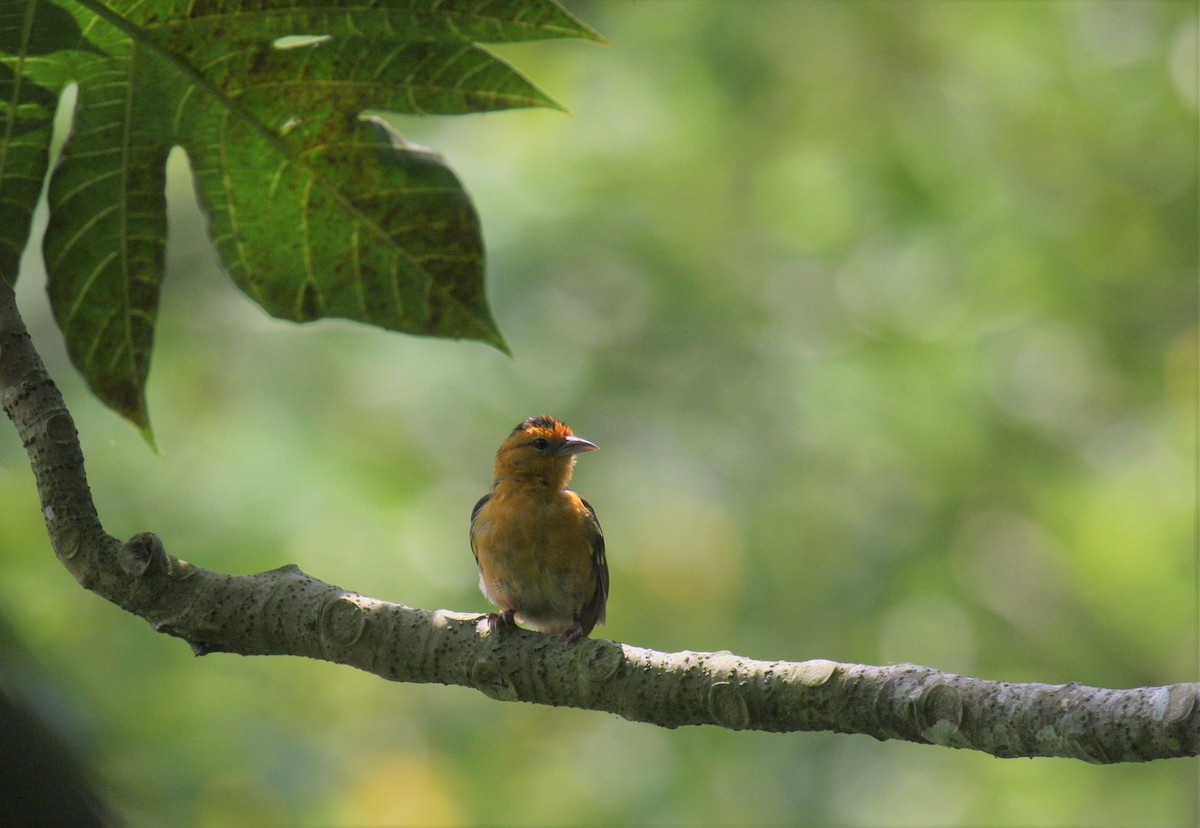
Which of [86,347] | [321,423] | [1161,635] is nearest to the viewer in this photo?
[86,347]

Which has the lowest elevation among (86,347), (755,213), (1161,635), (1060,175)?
(86,347)

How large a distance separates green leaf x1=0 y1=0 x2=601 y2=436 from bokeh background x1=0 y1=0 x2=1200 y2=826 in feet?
13.5

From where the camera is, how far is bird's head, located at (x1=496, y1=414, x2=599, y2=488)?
5.05 meters

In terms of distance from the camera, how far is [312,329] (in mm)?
8594

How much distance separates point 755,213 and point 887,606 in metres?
3.78

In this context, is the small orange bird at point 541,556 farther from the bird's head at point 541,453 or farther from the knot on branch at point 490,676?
the knot on branch at point 490,676

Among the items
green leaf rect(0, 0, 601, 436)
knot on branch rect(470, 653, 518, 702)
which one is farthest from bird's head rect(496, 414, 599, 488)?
knot on branch rect(470, 653, 518, 702)

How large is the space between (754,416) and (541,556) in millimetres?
4732

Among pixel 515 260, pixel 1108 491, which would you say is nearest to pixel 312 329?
pixel 515 260

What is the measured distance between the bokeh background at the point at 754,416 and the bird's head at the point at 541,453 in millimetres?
2250

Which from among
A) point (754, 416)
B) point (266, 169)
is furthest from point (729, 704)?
point (754, 416)

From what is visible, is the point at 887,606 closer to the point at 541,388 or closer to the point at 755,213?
the point at 541,388

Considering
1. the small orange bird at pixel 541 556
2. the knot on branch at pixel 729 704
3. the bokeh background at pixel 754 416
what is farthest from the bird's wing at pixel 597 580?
the bokeh background at pixel 754 416

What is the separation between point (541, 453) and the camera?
16.8 ft
